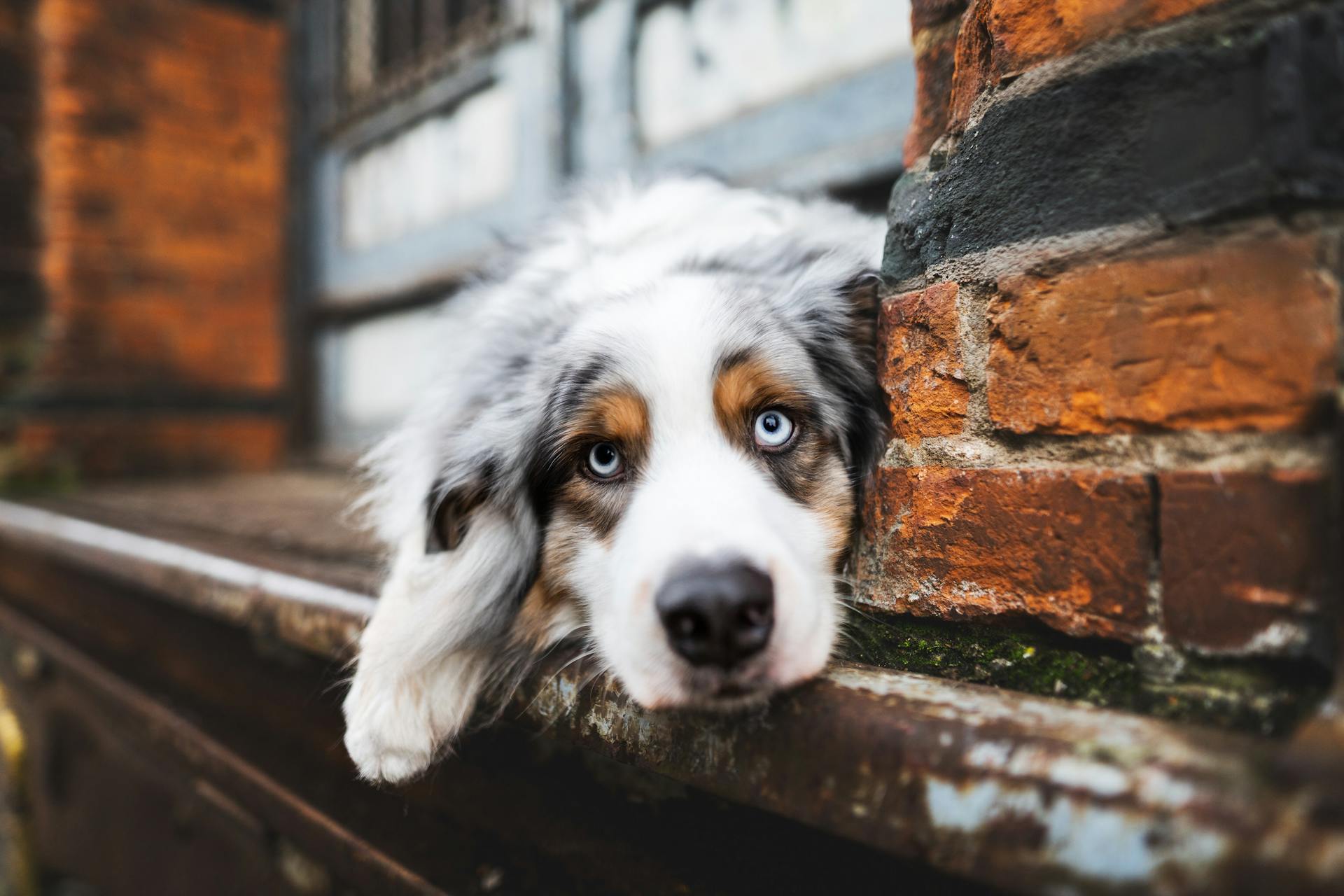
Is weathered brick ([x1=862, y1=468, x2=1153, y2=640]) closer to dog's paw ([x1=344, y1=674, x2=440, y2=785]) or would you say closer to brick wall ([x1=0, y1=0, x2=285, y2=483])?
dog's paw ([x1=344, y1=674, x2=440, y2=785])

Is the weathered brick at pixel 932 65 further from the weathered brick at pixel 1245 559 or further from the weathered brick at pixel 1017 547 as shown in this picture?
the weathered brick at pixel 1245 559

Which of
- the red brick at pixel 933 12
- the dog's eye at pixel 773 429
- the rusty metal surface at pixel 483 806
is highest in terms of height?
the red brick at pixel 933 12

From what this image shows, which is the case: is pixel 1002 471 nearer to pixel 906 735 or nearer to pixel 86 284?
pixel 906 735

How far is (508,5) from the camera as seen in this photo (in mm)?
4359

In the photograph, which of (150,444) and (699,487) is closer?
(699,487)

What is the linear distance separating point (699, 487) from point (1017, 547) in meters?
0.47

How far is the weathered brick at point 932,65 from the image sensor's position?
115 cm

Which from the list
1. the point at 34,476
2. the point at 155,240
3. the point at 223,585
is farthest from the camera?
the point at 155,240

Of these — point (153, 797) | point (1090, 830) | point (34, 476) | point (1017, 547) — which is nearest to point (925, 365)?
point (1017, 547)

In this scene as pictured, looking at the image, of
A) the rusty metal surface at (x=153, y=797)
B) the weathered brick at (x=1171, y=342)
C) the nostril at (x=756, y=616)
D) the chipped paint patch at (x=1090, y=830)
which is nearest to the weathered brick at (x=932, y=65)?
the weathered brick at (x=1171, y=342)

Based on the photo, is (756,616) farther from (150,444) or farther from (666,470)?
(150,444)

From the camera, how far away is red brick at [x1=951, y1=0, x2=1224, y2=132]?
855 millimetres

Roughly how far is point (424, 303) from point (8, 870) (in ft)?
11.0

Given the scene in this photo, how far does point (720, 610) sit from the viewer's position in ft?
3.53
